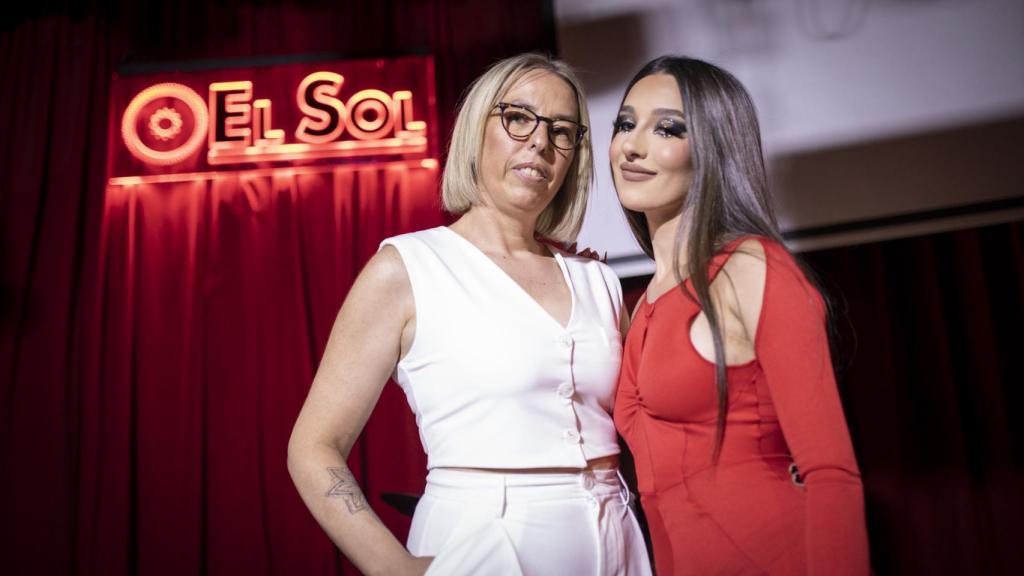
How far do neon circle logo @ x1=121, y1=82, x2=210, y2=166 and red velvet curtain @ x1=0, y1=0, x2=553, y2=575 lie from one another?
142mm

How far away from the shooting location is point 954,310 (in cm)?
285

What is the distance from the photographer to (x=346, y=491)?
1.25 meters

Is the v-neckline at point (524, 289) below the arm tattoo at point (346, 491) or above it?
above

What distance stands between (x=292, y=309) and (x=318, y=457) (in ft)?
6.85

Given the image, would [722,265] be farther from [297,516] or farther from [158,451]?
[158,451]

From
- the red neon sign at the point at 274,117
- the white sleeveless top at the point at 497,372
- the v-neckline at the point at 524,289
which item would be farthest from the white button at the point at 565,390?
the red neon sign at the point at 274,117

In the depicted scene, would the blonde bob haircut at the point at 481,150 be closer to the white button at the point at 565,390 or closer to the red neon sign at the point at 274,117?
the white button at the point at 565,390

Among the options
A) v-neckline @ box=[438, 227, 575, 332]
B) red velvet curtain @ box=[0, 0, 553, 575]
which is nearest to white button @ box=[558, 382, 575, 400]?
v-neckline @ box=[438, 227, 575, 332]

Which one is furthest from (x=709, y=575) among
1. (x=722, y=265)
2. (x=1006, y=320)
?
(x=1006, y=320)

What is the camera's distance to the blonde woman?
124 centimetres

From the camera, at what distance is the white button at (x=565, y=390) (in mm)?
1335

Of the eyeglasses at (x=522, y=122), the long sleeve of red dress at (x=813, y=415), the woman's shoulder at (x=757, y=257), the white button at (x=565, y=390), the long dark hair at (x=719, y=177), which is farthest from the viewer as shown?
the eyeglasses at (x=522, y=122)

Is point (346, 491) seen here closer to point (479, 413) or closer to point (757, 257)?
point (479, 413)

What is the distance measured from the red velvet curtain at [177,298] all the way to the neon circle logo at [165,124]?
142 millimetres
